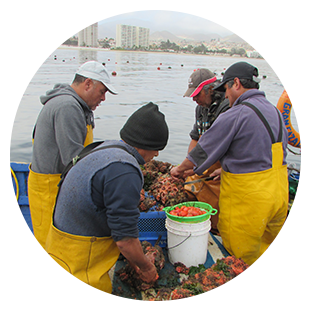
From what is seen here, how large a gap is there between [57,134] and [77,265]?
4.64 feet

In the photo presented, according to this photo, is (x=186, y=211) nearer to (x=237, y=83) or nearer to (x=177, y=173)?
(x=177, y=173)

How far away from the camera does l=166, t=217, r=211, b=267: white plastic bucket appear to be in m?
2.58

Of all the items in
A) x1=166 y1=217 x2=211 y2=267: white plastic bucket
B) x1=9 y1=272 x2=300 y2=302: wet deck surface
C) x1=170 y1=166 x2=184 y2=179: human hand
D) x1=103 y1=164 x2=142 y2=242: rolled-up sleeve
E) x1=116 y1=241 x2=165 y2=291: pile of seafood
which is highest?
x1=103 y1=164 x2=142 y2=242: rolled-up sleeve

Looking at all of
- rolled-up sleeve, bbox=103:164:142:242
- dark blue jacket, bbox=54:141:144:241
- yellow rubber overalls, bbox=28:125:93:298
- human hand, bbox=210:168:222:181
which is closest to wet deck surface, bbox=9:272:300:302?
yellow rubber overalls, bbox=28:125:93:298

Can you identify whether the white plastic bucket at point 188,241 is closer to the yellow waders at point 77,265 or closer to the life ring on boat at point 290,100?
the yellow waders at point 77,265

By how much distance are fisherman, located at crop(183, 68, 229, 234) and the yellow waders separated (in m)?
1.80

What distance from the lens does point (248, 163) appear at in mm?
2775

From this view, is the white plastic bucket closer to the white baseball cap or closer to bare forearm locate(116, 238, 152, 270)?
bare forearm locate(116, 238, 152, 270)

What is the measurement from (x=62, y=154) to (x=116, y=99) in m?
13.5

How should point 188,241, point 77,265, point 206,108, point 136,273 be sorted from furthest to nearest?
1. point 206,108
2. point 188,241
3. point 136,273
4. point 77,265

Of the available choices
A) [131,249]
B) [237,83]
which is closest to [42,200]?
[131,249]

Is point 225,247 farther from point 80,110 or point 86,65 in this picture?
point 86,65

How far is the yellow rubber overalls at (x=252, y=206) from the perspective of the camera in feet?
9.00

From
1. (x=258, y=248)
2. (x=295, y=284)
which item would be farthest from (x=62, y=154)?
(x=295, y=284)
